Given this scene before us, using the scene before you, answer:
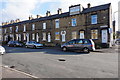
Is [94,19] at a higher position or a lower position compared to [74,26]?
higher

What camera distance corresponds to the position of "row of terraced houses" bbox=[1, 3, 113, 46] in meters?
16.0

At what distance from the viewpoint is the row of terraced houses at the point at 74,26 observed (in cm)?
1600

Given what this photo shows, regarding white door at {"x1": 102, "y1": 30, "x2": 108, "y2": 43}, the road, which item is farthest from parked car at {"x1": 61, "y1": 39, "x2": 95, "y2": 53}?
white door at {"x1": 102, "y1": 30, "x2": 108, "y2": 43}

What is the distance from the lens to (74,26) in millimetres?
19469

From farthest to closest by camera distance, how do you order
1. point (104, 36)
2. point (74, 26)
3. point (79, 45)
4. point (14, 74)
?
point (74, 26) → point (104, 36) → point (79, 45) → point (14, 74)

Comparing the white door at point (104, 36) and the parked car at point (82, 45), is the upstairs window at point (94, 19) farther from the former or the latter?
the parked car at point (82, 45)

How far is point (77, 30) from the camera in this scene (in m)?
19.0

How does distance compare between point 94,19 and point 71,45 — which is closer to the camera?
point 71,45

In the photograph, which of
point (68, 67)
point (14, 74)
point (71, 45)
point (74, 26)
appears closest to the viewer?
point (14, 74)

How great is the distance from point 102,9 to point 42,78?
16.4m

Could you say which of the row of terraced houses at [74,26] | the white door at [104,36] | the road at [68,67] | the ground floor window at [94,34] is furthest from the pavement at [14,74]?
the ground floor window at [94,34]

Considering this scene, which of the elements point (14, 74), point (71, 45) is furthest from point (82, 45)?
point (14, 74)

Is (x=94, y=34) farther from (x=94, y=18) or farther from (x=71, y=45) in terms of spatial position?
(x=71, y=45)

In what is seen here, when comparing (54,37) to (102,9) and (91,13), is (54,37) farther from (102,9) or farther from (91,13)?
(102,9)
